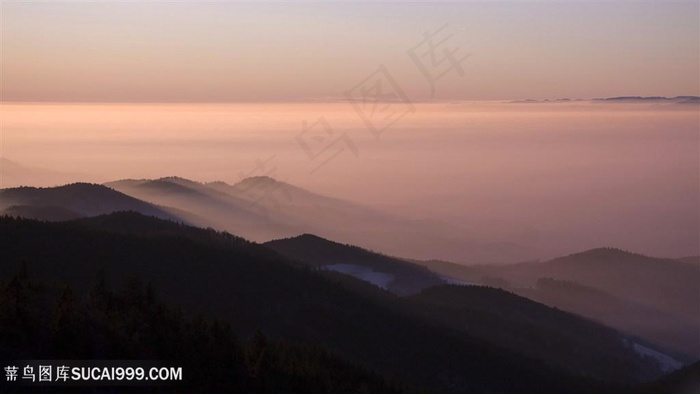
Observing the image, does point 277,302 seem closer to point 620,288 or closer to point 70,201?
point 70,201

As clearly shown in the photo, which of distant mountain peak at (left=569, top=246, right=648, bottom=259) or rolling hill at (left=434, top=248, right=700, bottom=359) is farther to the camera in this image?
distant mountain peak at (left=569, top=246, right=648, bottom=259)

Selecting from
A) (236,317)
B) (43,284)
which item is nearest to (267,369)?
(43,284)

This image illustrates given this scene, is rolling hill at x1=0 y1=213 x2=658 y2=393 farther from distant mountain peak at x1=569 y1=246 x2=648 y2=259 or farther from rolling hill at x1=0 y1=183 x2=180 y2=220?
distant mountain peak at x1=569 y1=246 x2=648 y2=259

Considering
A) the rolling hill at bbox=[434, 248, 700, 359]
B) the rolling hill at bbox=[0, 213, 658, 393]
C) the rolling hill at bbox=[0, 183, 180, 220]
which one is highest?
the rolling hill at bbox=[0, 183, 180, 220]

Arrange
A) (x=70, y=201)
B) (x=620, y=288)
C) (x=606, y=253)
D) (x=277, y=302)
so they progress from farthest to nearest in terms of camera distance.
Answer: (x=606, y=253)
(x=620, y=288)
(x=70, y=201)
(x=277, y=302)

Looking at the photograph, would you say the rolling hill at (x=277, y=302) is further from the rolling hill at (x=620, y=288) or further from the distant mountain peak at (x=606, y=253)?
the distant mountain peak at (x=606, y=253)

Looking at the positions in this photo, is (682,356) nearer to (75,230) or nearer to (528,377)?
(528,377)

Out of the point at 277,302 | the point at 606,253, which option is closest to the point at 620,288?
the point at 606,253

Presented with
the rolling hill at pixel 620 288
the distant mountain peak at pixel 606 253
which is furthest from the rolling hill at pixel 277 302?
the distant mountain peak at pixel 606 253

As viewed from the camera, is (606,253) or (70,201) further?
(606,253)

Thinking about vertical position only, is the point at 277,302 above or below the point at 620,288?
above

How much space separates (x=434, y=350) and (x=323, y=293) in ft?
Answer: 26.5

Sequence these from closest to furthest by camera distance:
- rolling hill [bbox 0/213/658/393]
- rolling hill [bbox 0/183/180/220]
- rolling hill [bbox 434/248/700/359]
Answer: rolling hill [bbox 0/213/658/393], rolling hill [bbox 0/183/180/220], rolling hill [bbox 434/248/700/359]

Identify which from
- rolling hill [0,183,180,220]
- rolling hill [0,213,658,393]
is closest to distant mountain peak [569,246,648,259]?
rolling hill [0,183,180,220]
